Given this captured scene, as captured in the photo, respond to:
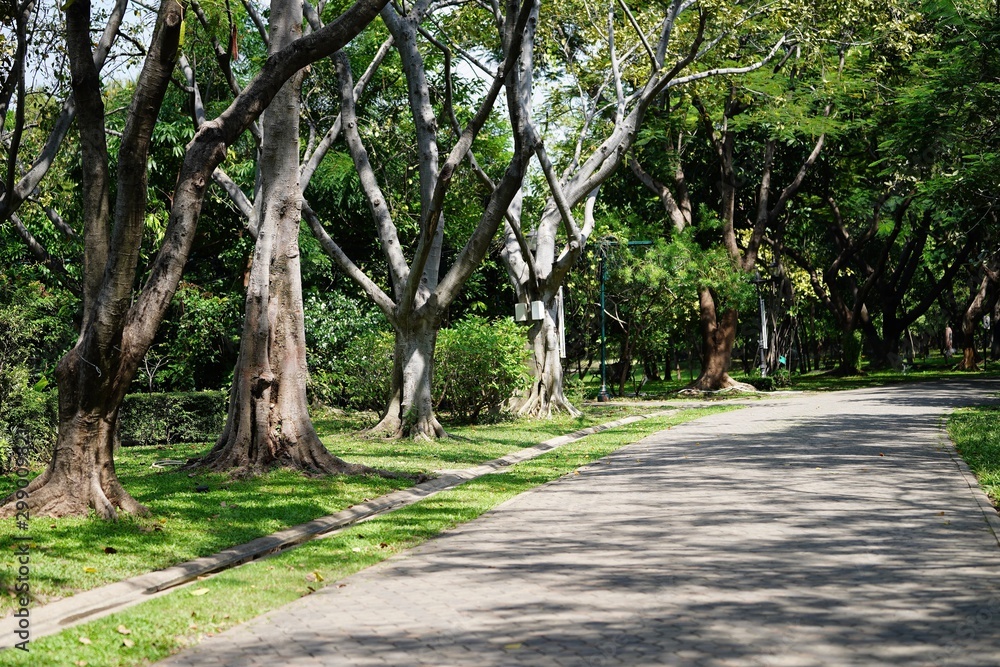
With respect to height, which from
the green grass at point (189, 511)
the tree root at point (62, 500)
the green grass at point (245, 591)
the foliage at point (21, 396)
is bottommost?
the green grass at point (245, 591)

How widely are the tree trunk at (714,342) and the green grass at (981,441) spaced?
16017 millimetres

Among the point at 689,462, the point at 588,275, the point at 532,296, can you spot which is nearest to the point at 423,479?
the point at 689,462

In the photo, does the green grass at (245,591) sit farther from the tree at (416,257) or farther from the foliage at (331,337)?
the foliage at (331,337)

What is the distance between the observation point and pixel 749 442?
1956 cm

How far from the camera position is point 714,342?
139 ft

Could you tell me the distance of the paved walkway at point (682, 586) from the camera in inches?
236

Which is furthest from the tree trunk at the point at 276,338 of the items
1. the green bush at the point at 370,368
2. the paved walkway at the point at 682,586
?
the green bush at the point at 370,368

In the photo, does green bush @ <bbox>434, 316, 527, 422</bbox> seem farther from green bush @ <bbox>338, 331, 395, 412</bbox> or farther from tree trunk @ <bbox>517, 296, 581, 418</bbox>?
green bush @ <bbox>338, 331, 395, 412</bbox>

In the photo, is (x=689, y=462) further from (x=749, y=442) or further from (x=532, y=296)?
(x=532, y=296)

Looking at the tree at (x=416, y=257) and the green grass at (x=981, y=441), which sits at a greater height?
the tree at (x=416, y=257)

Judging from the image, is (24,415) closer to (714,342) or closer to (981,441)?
(981,441)

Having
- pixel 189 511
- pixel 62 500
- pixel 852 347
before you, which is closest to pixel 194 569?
pixel 62 500

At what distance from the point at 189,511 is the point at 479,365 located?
1438cm

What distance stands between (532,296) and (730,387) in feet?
58.2
